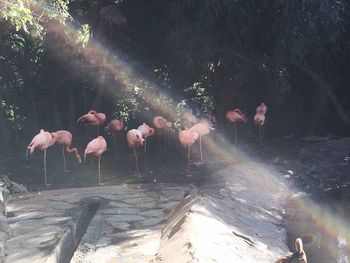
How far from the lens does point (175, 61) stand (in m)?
10.8

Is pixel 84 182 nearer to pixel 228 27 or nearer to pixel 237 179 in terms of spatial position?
pixel 237 179

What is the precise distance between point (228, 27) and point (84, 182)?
390 cm

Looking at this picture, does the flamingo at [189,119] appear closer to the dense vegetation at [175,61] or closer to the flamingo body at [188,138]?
the dense vegetation at [175,61]

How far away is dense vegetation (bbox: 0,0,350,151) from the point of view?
9469mm

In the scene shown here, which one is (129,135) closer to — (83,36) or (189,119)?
(83,36)

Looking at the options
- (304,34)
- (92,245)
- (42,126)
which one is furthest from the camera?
(42,126)

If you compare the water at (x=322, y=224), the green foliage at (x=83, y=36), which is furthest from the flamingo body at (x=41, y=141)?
the water at (x=322, y=224)

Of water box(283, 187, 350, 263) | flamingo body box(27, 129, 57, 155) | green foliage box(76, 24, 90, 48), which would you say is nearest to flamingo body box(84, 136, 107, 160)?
flamingo body box(27, 129, 57, 155)

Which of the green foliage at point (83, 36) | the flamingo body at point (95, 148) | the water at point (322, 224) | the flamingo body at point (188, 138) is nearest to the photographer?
the water at point (322, 224)

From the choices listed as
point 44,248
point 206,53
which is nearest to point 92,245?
point 44,248

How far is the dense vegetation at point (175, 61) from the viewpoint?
9.47m

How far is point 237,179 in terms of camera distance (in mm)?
7777

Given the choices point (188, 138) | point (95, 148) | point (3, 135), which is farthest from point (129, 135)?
point (3, 135)

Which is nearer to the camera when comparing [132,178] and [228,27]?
[132,178]
